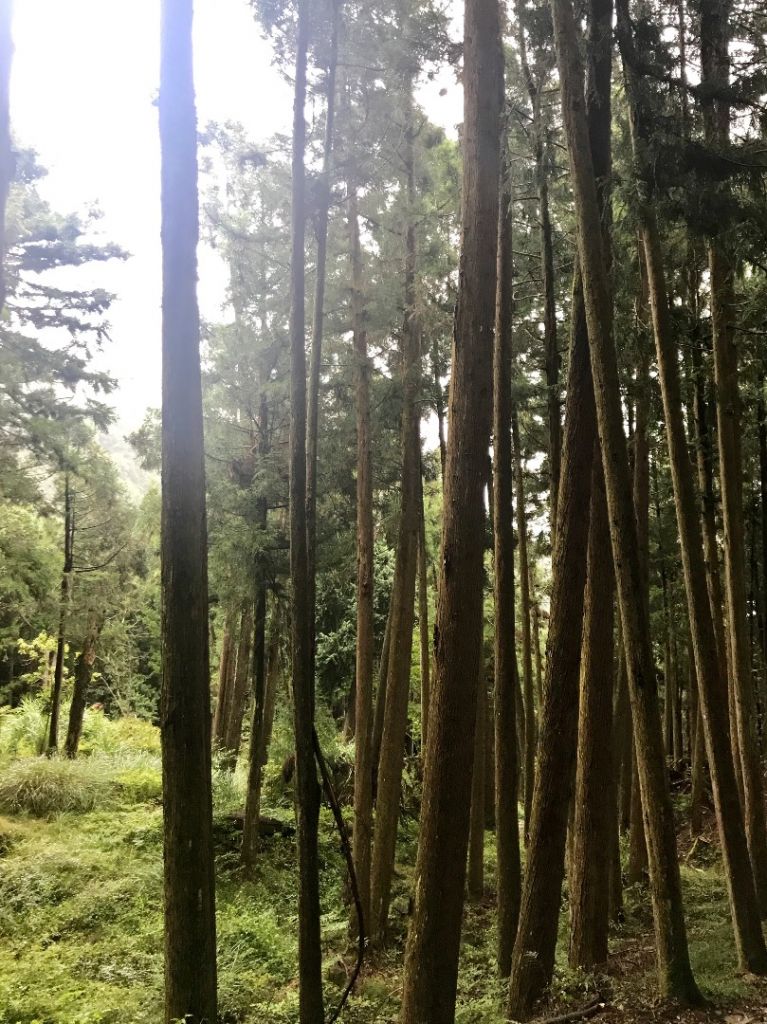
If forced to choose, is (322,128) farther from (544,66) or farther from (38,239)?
(38,239)

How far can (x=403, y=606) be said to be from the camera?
10891 mm

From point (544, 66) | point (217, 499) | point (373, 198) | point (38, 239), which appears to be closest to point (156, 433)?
point (217, 499)

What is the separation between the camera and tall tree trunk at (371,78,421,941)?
10289mm

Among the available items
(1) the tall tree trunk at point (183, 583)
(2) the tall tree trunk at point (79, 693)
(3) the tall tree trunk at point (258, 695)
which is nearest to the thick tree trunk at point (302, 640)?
(1) the tall tree trunk at point (183, 583)

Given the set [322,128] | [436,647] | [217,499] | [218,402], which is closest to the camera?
[436,647]

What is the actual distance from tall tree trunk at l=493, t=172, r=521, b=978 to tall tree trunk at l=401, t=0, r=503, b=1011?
8.07 feet

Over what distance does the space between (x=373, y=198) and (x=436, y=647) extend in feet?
30.6

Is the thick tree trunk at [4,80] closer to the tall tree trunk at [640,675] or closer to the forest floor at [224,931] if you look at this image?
the tall tree trunk at [640,675]

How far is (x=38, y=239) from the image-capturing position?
11852mm

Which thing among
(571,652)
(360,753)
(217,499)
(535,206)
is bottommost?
(360,753)

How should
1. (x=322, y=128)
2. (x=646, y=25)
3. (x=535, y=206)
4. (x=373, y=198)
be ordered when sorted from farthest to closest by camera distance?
(x=373, y=198) → (x=535, y=206) → (x=322, y=128) → (x=646, y=25)

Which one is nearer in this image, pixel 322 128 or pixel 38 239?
pixel 322 128

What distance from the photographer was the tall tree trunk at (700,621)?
6.62 m

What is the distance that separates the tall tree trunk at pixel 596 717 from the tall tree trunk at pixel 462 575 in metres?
2.15
